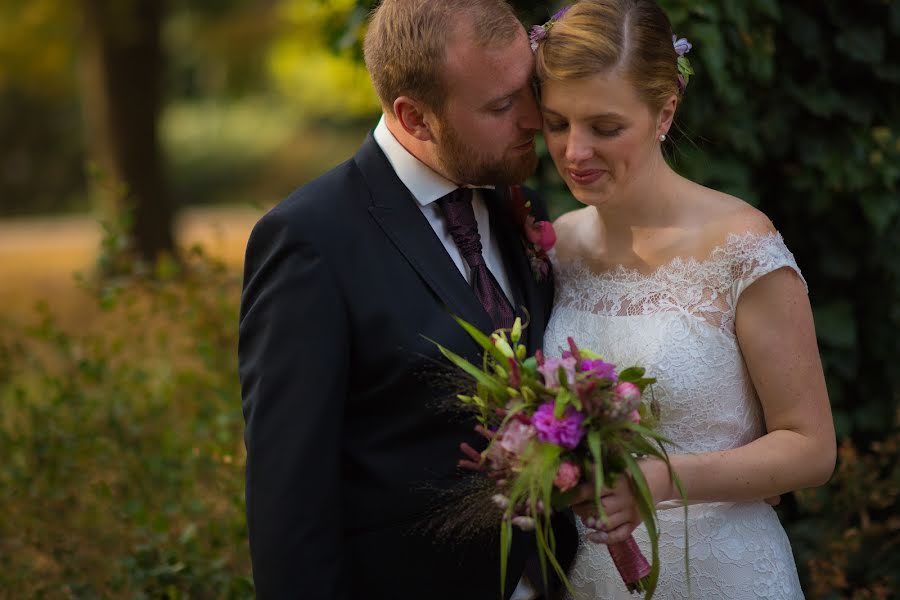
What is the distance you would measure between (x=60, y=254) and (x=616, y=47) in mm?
14966

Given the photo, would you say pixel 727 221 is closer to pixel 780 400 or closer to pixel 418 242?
pixel 780 400

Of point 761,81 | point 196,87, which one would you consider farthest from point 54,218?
point 761,81

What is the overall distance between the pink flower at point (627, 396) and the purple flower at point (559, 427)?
0.09 meters

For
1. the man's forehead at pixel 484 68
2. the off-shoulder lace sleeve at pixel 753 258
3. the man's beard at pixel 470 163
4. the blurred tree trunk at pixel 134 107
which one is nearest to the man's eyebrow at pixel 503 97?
the man's forehead at pixel 484 68

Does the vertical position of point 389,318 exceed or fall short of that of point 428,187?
it falls short

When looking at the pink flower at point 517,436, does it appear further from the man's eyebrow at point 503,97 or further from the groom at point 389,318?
the man's eyebrow at point 503,97

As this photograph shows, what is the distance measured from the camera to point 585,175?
2912 millimetres

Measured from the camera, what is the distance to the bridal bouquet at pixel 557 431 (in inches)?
90.0

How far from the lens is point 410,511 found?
2.81 metres

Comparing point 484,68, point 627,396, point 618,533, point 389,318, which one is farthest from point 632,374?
point 484,68

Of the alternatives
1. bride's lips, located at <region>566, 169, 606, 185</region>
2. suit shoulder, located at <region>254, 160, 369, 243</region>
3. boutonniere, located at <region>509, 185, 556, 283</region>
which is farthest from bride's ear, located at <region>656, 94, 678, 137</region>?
suit shoulder, located at <region>254, 160, 369, 243</region>

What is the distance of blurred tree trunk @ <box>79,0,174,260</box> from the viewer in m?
11.9

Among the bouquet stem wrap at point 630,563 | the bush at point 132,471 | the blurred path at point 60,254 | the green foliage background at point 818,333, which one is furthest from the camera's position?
the blurred path at point 60,254

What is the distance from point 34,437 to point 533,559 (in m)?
2.69
